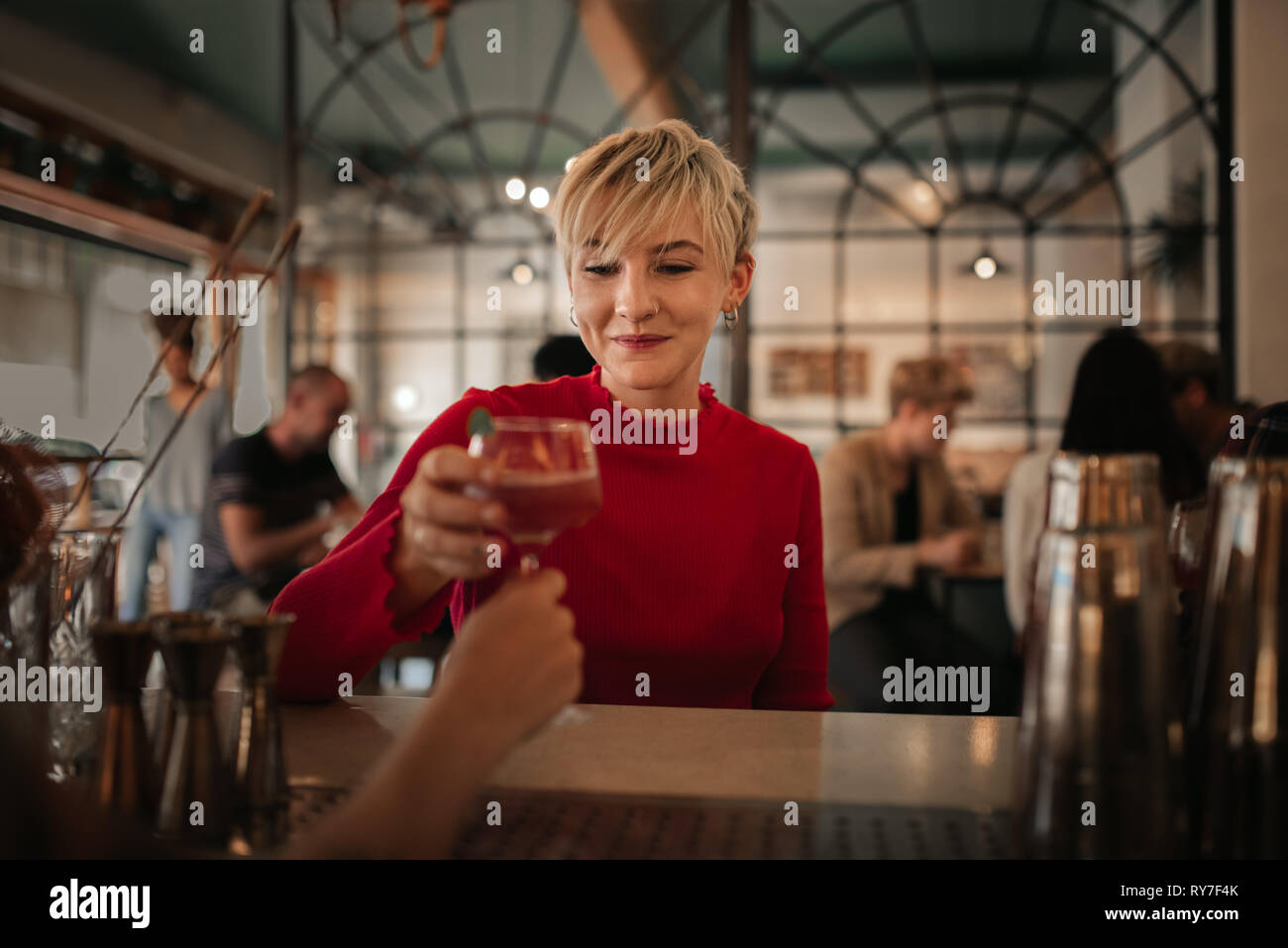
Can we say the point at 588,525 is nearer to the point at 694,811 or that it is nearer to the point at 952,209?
the point at 694,811

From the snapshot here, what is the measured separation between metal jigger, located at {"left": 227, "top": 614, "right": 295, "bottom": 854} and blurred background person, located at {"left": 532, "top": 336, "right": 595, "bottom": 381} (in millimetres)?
1930

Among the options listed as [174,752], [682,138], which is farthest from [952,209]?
[174,752]

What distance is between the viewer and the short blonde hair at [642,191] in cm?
129

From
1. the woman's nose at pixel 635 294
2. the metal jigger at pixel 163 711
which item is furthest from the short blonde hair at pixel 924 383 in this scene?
the metal jigger at pixel 163 711

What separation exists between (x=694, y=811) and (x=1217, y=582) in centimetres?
40

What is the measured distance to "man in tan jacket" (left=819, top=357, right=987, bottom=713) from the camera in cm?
293

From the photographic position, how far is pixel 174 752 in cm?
67

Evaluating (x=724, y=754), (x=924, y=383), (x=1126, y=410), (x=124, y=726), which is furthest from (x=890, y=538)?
(x=124, y=726)

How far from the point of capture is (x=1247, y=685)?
60 cm

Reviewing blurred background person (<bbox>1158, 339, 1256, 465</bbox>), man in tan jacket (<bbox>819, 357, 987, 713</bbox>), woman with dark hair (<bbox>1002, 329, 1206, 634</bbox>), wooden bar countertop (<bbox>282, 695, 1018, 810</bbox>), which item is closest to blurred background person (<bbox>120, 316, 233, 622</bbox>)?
man in tan jacket (<bbox>819, 357, 987, 713</bbox>)

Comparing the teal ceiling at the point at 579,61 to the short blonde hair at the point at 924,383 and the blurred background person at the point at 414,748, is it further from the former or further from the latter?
the blurred background person at the point at 414,748

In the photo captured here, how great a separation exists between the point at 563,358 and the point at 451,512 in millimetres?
1876
